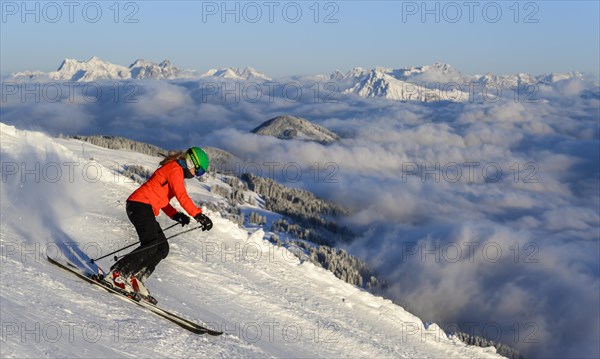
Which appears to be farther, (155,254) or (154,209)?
(155,254)

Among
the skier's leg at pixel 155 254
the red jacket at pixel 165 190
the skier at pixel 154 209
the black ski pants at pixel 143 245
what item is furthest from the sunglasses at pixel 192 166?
the skier's leg at pixel 155 254

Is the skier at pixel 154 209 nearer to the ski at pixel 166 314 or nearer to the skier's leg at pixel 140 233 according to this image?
the skier's leg at pixel 140 233

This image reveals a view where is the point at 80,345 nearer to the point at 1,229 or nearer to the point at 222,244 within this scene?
the point at 1,229

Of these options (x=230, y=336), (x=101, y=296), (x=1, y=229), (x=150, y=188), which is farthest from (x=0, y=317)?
(x=1, y=229)

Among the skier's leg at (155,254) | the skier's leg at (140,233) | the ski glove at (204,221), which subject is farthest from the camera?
the skier's leg at (155,254)

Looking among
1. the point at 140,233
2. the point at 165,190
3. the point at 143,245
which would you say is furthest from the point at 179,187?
the point at 143,245

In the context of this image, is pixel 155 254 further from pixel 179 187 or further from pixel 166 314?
pixel 179 187

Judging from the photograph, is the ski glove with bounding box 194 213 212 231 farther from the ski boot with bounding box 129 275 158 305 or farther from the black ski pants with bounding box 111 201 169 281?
the ski boot with bounding box 129 275 158 305

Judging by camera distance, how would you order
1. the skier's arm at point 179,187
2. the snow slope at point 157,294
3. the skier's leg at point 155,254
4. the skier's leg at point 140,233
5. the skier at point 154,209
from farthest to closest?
the skier's leg at point 155,254, the skier's leg at point 140,233, the skier at point 154,209, the skier's arm at point 179,187, the snow slope at point 157,294

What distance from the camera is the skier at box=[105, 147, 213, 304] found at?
10758 mm

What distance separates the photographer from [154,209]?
1109 centimetres

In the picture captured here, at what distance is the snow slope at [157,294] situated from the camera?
9414 mm

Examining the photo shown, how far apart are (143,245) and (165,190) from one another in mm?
1286

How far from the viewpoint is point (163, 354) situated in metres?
9.34
